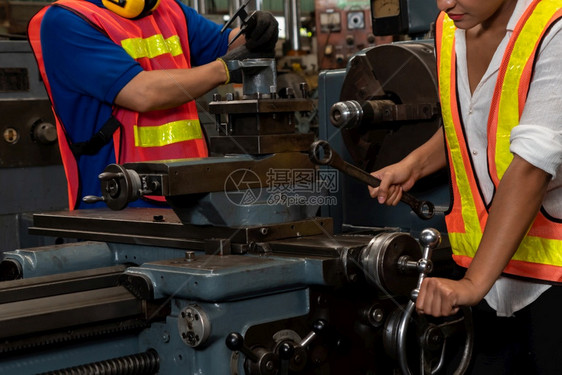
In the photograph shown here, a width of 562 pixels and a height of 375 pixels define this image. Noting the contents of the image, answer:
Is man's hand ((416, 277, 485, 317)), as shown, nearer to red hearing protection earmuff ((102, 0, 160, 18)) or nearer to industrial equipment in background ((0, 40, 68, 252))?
red hearing protection earmuff ((102, 0, 160, 18))

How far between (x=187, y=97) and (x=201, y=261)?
2.58 ft

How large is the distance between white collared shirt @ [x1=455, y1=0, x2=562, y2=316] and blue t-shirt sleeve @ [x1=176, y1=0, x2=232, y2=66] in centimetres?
118

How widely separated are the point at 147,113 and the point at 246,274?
91cm

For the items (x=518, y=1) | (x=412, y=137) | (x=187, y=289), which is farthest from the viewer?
(x=412, y=137)

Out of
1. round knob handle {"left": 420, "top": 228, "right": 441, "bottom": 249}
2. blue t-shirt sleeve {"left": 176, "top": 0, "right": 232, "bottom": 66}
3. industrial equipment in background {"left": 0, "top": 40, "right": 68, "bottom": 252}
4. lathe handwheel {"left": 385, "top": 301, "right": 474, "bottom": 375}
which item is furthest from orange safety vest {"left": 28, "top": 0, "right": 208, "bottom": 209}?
round knob handle {"left": 420, "top": 228, "right": 441, "bottom": 249}

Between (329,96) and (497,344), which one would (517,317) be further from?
(329,96)

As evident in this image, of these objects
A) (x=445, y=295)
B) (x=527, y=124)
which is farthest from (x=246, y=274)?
(x=527, y=124)

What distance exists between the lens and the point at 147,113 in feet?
6.84

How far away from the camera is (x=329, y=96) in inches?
80.1

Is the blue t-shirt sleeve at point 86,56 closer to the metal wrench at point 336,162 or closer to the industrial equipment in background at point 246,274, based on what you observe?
the industrial equipment in background at point 246,274

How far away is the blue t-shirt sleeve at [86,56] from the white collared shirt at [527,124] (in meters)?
0.97

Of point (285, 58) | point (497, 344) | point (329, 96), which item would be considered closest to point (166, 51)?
point (329, 96)

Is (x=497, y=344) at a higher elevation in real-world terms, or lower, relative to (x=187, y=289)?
lower

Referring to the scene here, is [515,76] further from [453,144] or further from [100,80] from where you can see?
[100,80]
